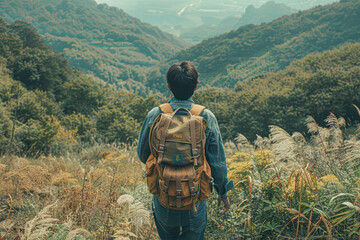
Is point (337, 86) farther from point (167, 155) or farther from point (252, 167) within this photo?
point (167, 155)

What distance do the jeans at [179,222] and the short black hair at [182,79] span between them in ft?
2.99

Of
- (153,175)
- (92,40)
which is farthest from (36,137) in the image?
(92,40)

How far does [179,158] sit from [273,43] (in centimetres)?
10803

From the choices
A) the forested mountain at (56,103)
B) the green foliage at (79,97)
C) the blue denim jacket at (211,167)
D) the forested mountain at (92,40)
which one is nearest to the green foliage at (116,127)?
the forested mountain at (56,103)

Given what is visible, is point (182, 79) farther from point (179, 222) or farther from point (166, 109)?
point (179, 222)

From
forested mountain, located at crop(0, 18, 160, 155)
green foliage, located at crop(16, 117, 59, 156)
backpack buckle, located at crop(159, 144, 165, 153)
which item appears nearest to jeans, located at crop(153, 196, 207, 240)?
backpack buckle, located at crop(159, 144, 165, 153)

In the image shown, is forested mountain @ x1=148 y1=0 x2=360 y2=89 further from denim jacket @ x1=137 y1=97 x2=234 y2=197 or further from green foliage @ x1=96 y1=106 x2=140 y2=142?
denim jacket @ x1=137 y1=97 x2=234 y2=197

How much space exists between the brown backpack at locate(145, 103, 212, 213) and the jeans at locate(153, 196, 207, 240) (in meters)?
0.14

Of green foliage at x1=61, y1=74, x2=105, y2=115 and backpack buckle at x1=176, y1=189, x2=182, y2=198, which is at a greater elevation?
backpack buckle at x1=176, y1=189, x2=182, y2=198

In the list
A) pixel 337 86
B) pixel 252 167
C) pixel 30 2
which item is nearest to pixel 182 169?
pixel 252 167

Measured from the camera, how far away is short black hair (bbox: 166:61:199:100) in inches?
65.3

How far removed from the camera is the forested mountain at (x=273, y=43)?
2894 inches

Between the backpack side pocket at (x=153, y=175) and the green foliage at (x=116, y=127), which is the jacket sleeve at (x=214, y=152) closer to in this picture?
the backpack side pocket at (x=153, y=175)

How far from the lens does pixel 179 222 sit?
166cm
